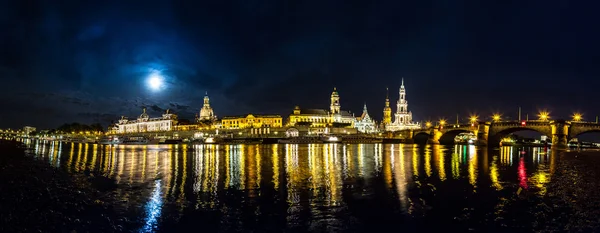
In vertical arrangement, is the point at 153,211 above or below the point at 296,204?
below

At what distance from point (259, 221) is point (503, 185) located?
17305 millimetres

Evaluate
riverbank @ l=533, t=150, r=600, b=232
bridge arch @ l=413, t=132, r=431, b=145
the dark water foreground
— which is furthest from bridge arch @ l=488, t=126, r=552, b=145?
riverbank @ l=533, t=150, r=600, b=232

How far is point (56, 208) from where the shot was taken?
17453mm

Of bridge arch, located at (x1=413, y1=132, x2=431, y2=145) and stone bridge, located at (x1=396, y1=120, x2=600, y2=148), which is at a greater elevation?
stone bridge, located at (x1=396, y1=120, x2=600, y2=148)

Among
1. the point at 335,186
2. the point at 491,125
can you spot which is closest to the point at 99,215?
the point at 335,186

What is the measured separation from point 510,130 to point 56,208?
96571mm

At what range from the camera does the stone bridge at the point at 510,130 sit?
80875 millimetres

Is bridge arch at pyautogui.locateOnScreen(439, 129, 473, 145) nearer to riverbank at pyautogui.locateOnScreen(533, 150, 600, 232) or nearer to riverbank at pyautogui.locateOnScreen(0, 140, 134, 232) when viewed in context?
riverbank at pyautogui.locateOnScreen(533, 150, 600, 232)

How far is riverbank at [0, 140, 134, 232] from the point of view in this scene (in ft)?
46.9

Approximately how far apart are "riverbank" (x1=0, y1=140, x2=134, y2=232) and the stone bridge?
8400 cm

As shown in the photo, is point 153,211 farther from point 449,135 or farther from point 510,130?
point 449,135

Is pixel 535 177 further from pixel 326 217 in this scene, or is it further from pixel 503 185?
pixel 326 217

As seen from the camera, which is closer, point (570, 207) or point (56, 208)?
point (56, 208)

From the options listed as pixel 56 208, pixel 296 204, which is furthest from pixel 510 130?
pixel 56 208
